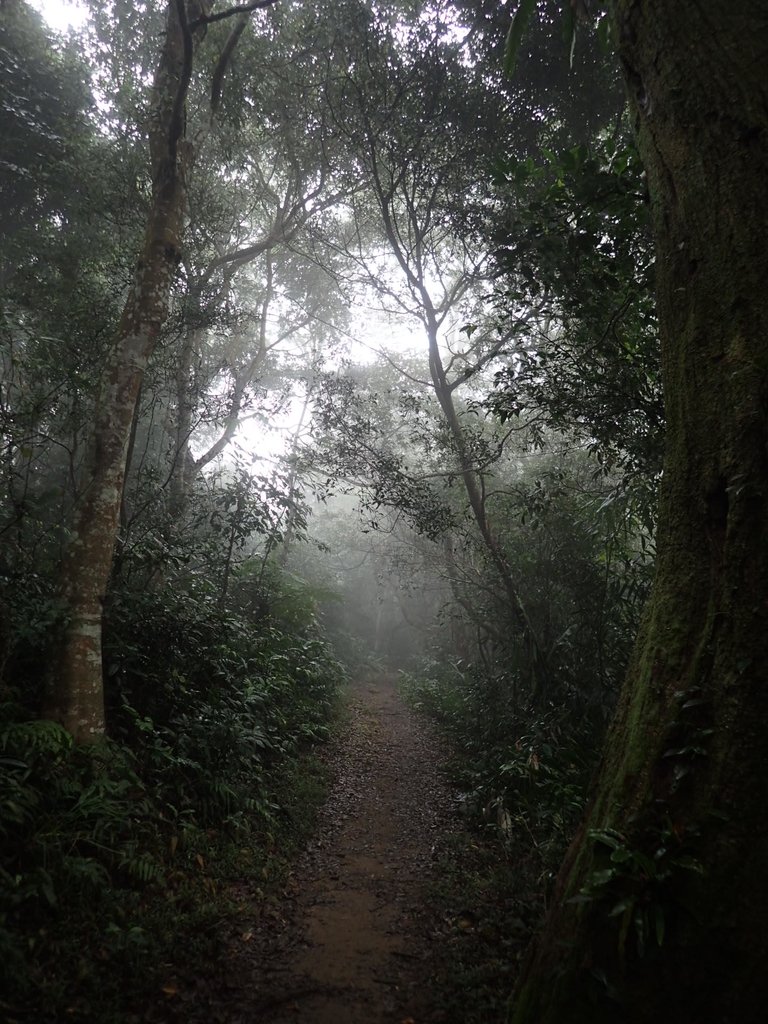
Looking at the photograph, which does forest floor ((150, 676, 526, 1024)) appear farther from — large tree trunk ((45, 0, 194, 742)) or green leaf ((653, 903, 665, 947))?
large tree trunk ((45, 0, 194, 742))

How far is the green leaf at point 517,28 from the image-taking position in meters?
3.98

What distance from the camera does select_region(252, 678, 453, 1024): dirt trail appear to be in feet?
11.3

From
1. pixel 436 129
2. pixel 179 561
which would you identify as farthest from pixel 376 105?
pixel 179 561

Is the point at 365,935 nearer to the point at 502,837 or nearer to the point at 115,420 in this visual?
the point at 502,837

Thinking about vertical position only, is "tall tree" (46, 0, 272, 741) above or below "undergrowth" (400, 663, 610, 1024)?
above

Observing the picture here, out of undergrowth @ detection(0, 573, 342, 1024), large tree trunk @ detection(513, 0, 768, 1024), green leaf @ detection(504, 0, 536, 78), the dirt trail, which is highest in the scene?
green leaf @ detection(504, 0, 536, 78)

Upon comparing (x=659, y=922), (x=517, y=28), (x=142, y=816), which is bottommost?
(x=142, y=816)

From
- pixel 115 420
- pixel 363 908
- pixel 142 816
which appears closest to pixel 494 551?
pixel 363 908

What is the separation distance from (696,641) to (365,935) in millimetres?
3705

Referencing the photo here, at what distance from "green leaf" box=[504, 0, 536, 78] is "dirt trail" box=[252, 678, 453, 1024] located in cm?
712

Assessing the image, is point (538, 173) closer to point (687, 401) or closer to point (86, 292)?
point (687, 401)

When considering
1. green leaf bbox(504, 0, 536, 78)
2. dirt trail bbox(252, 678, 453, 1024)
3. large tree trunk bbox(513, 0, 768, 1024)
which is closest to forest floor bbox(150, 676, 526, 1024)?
dirt trail bbox(252, 678, 453, 1024)

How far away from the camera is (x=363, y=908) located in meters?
4.62

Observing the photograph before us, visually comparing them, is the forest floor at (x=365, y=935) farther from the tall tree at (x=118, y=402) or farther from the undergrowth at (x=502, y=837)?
the tall tree at (x=118, y=402)
